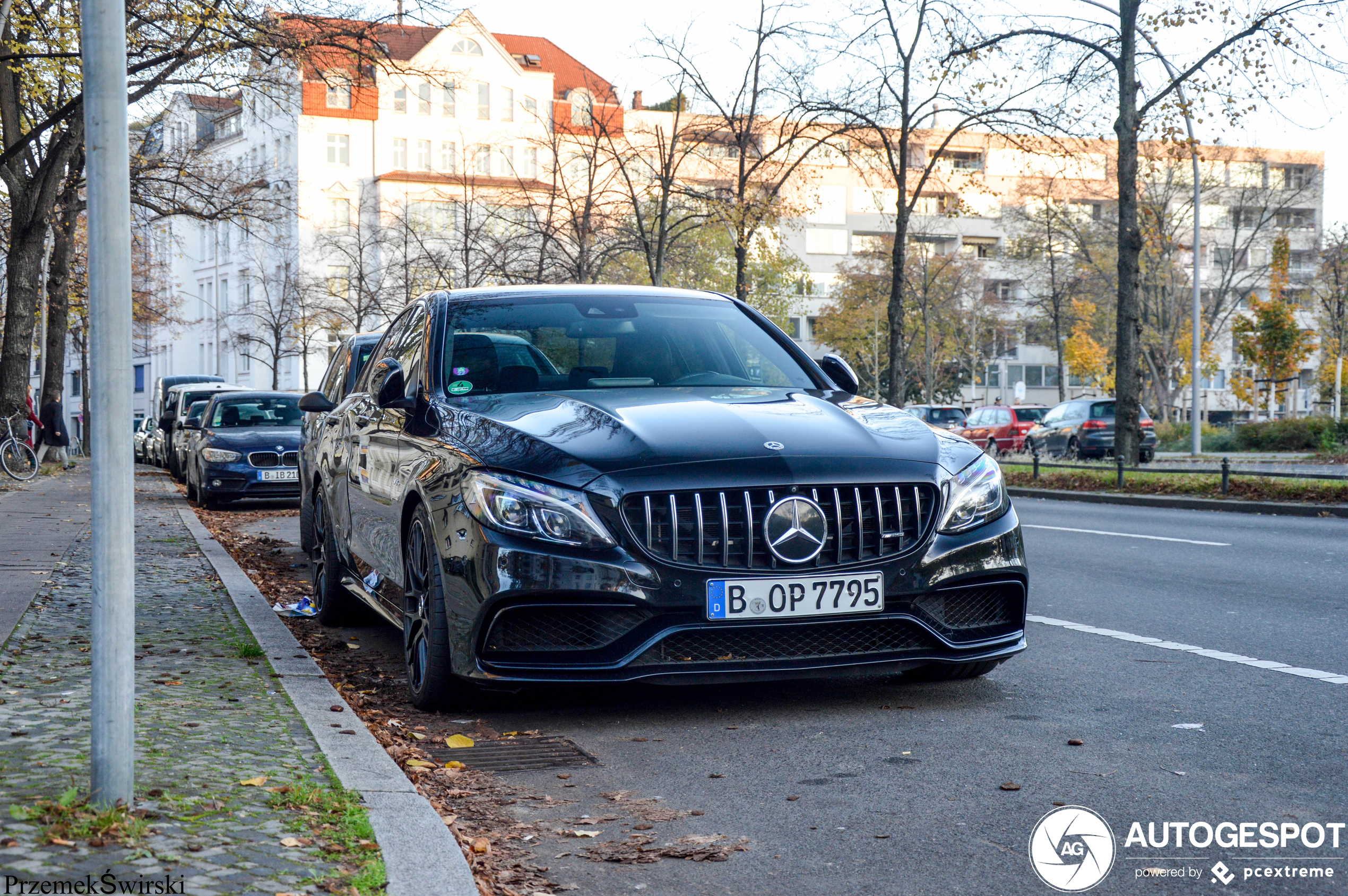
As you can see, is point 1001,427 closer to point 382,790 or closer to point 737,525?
point 737,525


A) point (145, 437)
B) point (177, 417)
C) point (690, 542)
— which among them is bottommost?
point (145, 437)

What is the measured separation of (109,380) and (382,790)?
1412mm

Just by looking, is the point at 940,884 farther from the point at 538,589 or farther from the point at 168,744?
the point at 168,744

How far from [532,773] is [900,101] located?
77.8 ft

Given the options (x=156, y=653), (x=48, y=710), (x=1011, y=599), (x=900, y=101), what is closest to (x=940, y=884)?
(x=1011, y=599)

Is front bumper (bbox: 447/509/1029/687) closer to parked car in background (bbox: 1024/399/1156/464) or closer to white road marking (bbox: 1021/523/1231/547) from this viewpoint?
white road marking (bbox: 1021/523/1231/547)

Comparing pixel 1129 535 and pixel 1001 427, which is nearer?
pixel 1129 535

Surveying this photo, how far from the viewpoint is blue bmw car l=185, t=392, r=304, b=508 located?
19.7 meters

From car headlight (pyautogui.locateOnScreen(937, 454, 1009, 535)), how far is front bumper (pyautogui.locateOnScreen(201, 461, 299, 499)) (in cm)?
1541

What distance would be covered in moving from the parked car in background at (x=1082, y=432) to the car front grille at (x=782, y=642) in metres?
31.9

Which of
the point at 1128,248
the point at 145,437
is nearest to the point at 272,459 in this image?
the point at 1128,248

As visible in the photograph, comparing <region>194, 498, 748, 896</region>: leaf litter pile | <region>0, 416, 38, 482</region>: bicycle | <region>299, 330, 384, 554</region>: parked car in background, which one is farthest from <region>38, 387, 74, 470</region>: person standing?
<region>194, 498, 748, 896</region>: leaf litter pile

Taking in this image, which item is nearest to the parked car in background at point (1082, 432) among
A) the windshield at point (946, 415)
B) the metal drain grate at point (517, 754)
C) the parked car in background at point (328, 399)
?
the windshield at point (946, 415)

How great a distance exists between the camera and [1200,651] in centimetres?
704
